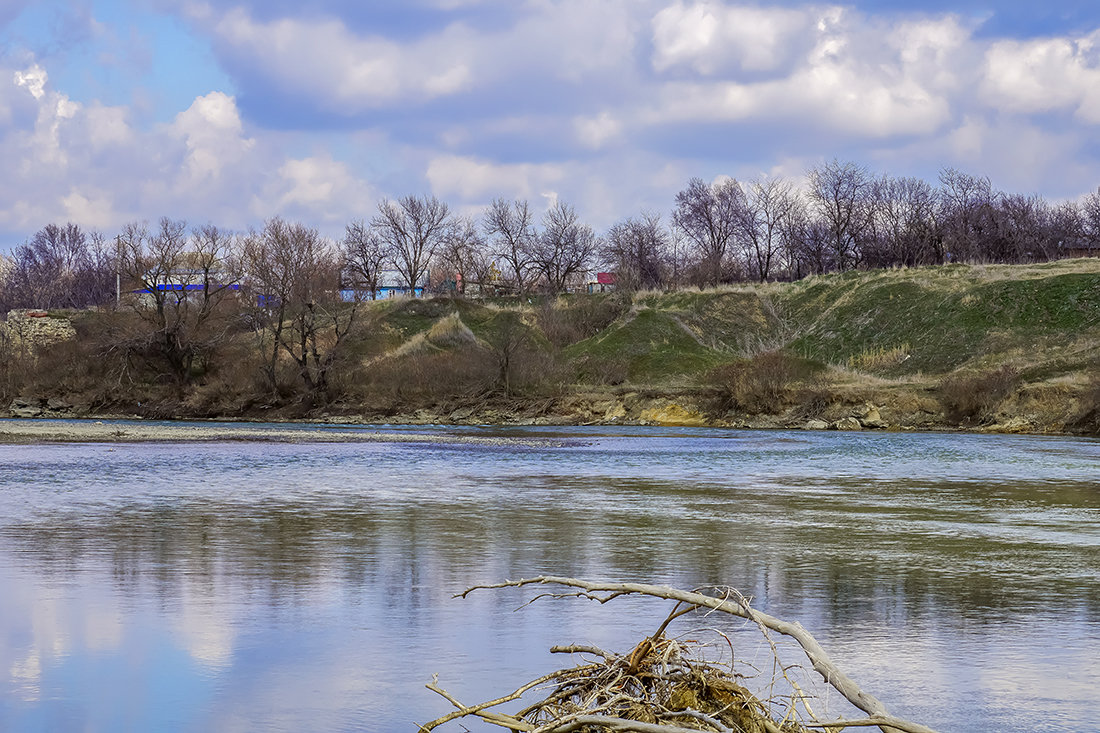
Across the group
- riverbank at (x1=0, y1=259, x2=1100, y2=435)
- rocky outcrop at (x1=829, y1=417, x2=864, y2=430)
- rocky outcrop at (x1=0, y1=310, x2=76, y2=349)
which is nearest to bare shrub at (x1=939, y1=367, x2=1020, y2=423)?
riverbank at (x1=0, y1=259, x2=1100, y2=435)

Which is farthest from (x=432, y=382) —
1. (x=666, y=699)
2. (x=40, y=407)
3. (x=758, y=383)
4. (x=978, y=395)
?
(x=666, y=699)

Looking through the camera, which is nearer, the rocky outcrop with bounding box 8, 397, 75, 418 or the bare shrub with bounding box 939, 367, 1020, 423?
the bare shrub with bounding box 939, 367, 1020, 423

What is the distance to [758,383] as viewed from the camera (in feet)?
208

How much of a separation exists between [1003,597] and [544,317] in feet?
276

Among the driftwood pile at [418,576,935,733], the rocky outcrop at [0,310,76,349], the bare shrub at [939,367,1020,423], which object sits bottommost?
the driftwood pile at [418,576,935,733]

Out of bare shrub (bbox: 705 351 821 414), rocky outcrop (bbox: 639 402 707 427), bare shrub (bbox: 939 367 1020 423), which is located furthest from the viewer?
rocky outcrop (bbox: 639 402 707 427)

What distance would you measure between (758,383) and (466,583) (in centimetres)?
5125

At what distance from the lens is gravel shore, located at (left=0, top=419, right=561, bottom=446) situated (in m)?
47.5

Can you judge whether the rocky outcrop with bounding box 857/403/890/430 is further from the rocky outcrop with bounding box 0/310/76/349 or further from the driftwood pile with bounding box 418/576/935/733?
the rocky outcrop with bounding box 0/310/76/349

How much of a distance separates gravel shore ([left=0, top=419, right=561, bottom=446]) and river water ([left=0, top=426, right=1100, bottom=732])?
16801 millimetres

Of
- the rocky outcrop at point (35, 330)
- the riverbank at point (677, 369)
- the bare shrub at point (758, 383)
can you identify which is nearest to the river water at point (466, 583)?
the riverbank at point (677, 369)

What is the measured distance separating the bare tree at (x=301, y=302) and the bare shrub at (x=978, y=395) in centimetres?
3576

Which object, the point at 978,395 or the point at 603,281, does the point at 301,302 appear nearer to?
the point at 978,395

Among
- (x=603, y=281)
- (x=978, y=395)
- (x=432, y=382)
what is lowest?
(x=978, y=395)
